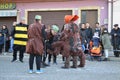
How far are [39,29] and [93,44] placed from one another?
6.70 metres

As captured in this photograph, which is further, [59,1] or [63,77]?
[59,1]

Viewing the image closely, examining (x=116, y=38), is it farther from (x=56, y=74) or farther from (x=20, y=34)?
(x=56, y=74)

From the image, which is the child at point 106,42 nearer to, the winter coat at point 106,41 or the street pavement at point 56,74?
the winter coat at point 106,41

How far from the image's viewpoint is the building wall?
960 inches

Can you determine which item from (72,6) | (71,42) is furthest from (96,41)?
(72,6)

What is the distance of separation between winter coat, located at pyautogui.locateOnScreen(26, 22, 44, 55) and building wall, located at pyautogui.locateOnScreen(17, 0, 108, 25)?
457 inches

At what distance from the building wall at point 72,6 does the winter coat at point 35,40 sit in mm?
11612

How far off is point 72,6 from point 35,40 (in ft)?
39.8

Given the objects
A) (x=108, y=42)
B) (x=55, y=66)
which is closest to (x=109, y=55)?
(x=108, y=42)

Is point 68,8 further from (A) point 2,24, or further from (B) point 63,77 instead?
(B) point 63,77

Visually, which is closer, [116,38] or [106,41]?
[106,41]

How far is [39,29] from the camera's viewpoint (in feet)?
43.1

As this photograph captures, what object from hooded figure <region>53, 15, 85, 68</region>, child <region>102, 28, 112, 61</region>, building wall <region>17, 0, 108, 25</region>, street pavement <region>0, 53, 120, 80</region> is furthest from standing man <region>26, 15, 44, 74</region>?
building wall <region>17, 0, 108, 25</region>

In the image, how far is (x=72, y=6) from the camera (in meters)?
25.0
